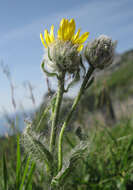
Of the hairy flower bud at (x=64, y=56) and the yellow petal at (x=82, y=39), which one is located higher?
the yellow petal at (x=82, y=39)

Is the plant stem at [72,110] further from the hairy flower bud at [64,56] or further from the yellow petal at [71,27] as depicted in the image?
the yellow petal at [71,27]

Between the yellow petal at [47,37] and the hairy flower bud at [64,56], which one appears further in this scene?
the yellow petal at [47,37]

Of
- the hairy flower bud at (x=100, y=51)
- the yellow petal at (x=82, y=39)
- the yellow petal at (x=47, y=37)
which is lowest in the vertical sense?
the hairy flower bud at (x=100, y=51)

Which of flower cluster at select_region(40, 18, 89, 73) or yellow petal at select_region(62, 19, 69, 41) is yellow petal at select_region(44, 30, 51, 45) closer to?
flower cluster at select_region(40, 18, 89, 73)

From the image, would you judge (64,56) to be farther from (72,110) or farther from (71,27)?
(72,110)

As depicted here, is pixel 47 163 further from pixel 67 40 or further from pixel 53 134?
pixel 67 40

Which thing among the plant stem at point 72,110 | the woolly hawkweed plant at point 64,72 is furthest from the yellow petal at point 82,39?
the plant stem at point 72,110

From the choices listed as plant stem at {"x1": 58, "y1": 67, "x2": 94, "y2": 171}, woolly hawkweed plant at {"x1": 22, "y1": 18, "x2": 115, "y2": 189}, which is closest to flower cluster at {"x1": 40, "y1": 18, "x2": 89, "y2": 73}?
woolly hawkweed plant at {"x1": 22, "y1": 18, "x2": 115, "y2": 189}
